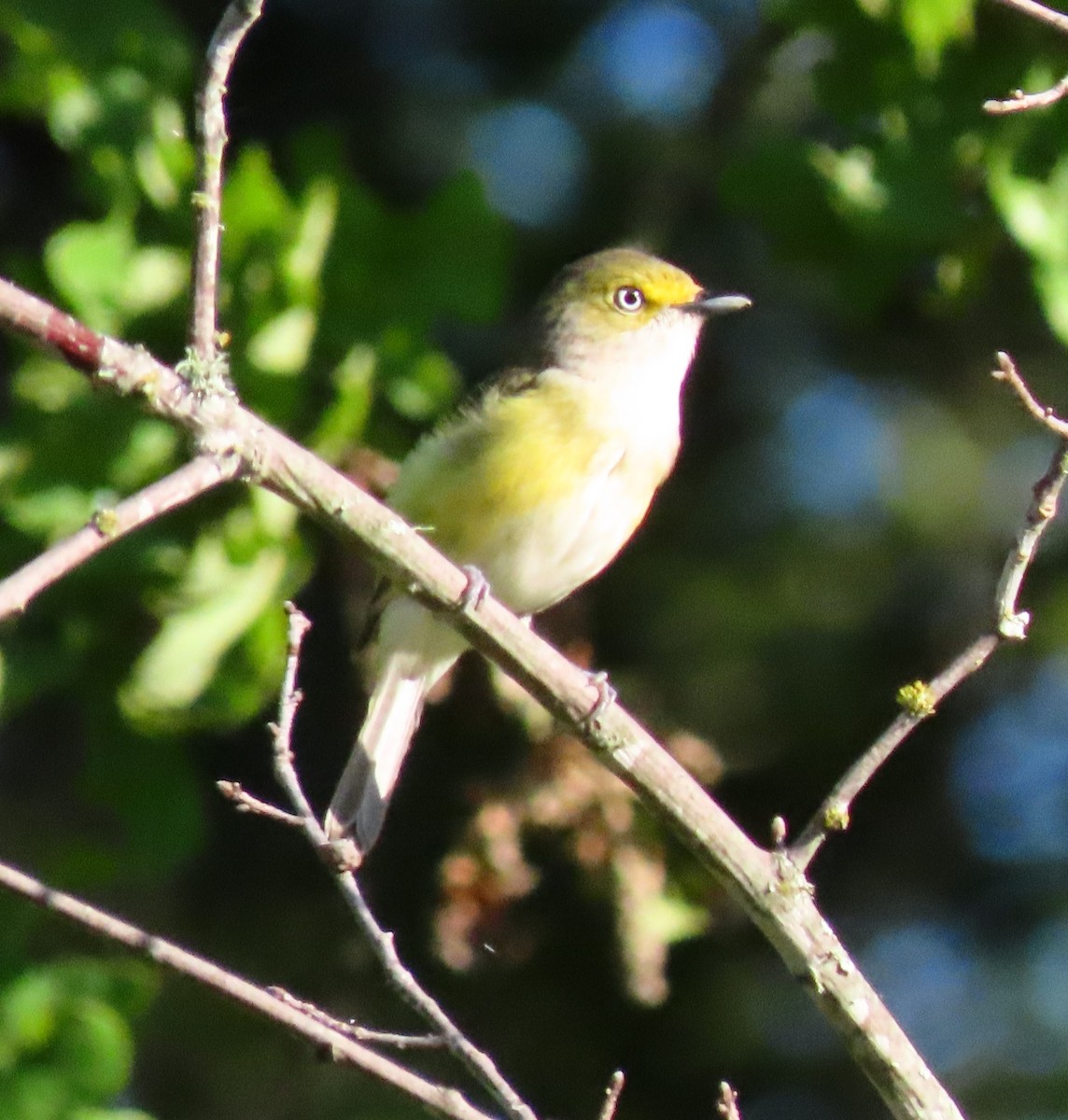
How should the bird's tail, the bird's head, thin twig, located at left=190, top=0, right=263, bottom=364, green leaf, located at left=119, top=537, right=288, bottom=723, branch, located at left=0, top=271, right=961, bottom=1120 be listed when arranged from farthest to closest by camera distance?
the bird's head
the bird's tail
green leaf, located at left=119, top=537, right=288, bottom=723
branch, located at left=0, top=271, right=961, bottom=1120
thin twig, located at left=190, top=0, right=263, bottom=364

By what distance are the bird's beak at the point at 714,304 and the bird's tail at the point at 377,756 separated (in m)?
1.14

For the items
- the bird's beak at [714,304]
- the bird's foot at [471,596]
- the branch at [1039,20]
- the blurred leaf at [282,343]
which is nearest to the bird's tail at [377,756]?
the blurred leaf at [282,343]

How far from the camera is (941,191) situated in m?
4.38

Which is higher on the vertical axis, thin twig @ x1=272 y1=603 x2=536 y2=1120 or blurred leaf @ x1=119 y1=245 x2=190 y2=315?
blurred leaf @ x1=119 y1=245 x2=190 y2=315

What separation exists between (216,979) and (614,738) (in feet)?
2.78

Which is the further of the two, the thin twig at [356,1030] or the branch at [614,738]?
the thin twig at [356,1030]

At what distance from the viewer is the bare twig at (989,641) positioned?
2.82 metres

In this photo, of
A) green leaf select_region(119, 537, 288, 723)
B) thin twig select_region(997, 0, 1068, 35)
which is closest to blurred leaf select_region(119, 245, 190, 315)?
green leaf select_region(119, 537, 288, 723)

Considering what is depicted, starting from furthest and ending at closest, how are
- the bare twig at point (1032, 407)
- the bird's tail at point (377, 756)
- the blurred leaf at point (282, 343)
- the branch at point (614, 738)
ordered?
the bird's tail at point (377, 756)
the blurred leaf at point (282, 343)
the bare twig at point (1032, 407)
the branch at point (614, 738)

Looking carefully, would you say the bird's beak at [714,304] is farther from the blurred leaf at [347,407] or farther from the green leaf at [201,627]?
the green leaf at [201,627]

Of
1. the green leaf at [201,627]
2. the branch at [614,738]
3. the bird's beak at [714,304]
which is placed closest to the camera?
the branch at [614,738]

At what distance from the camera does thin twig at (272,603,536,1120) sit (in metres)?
2.75

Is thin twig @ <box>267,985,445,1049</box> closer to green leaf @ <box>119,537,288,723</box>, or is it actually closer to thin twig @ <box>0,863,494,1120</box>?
thin twig @ <box>0,863,494,1120</box>

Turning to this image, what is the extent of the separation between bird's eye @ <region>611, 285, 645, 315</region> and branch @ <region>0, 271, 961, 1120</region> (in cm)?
215
